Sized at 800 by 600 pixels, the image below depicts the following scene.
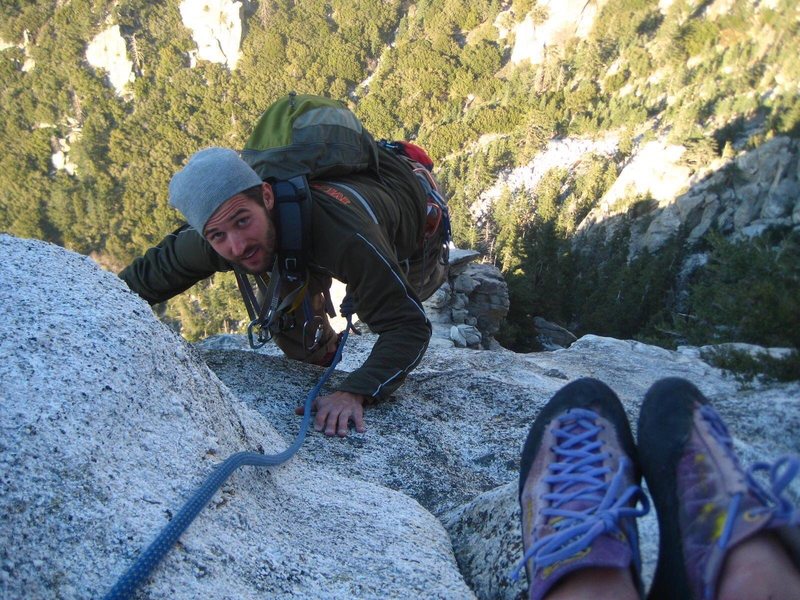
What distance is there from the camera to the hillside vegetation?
31.1 metres

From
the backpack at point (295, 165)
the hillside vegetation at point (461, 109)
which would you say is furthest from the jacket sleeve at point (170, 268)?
the hillside vegetation at point (461, 109)

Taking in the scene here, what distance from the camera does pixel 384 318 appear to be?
2.91m

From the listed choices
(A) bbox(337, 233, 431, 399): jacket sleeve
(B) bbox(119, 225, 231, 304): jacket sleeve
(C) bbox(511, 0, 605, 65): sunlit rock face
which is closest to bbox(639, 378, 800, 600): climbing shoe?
(A) bbox(337, 233, 431, 399): jacket sleeve

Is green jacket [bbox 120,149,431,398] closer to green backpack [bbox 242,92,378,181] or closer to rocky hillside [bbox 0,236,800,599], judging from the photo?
green backpack [bbox 242,92,378,181]

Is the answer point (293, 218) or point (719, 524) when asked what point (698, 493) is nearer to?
point (719, 524)

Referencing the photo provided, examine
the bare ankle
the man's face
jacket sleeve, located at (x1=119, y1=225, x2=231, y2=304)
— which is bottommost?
the bare ankle

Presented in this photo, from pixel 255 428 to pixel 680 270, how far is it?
31.1 m

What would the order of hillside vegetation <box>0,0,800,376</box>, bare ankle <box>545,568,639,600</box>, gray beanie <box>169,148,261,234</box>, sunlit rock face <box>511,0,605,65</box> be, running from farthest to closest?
1. sunlit rock face <box>511,0,605,65</box>
2. hillside vegetation <box>0,0,800,376</box>
3. gray beanie <box>169,148,261,234</box>
4. bare ankle <box>545,568,639,600</box>

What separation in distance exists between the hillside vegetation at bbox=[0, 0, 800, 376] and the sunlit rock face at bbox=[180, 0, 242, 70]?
2.23 m

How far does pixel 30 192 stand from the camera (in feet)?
244

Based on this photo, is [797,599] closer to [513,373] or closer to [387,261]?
[387,261]

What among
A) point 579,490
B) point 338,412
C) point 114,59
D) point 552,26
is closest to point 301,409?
point 338,412

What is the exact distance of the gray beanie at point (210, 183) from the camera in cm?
260

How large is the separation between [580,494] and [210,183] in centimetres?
215
